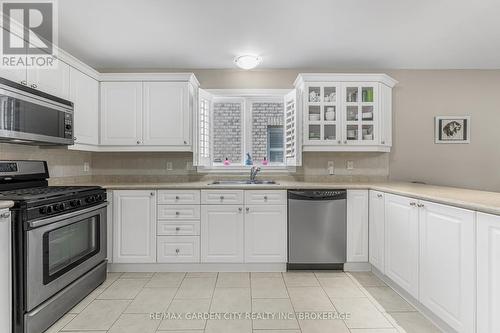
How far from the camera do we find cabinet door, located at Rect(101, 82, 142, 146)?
3.24 m

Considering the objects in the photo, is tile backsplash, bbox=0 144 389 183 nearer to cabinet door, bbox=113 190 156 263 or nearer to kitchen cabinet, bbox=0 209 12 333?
cabinet door, bbox=113 190 156 263

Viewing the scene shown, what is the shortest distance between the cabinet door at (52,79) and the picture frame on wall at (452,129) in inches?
168

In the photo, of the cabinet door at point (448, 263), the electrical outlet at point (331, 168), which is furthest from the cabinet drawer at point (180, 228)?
the cabinet door at point (448, 263)

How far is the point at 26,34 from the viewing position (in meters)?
2.19

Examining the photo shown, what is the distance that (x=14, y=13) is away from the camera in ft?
7.52

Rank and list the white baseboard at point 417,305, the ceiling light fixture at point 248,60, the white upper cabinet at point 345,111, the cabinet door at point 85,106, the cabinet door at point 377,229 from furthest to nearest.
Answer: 1. the white upper cabinet at point 345,111
2. the ceiling light fixture at point 248,60
3. the cabinet door at point 85,106
4. the cabinet door at point 377,229
5. the white baseboard at point 417,305

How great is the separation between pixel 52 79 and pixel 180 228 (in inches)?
70.8

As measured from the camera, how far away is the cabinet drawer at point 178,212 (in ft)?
9.71

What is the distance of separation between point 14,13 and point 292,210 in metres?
2.97

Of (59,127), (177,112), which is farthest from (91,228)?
(177,112)

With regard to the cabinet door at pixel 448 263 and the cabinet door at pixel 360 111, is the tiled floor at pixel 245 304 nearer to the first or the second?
the cabinet door at pixel 448 263

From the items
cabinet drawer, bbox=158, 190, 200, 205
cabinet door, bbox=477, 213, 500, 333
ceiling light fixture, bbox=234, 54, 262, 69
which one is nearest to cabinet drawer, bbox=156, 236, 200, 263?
cabinet drawer, bbox=158, 190, 200, 205

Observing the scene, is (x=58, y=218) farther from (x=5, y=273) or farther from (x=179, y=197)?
(x=179, y=197)

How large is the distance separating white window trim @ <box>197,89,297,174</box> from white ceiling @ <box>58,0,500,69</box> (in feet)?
1.08
